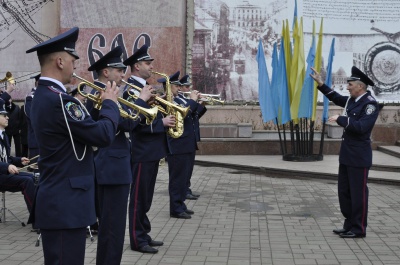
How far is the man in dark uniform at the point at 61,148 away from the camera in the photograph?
138 inches

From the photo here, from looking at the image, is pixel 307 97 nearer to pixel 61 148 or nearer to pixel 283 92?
pixel 283 92

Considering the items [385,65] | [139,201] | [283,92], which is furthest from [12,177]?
[385,65]

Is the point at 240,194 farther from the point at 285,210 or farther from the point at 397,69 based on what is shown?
the point at 397,69

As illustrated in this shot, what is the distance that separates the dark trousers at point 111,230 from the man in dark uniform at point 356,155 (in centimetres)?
305

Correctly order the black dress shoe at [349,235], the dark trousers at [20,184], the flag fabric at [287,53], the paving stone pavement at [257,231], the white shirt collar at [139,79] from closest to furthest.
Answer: the white shirt collar at [139,79] → the paving stone pavement at [257,231] → the black dress shoe at [349,235] → the dark trousers at [20,184] → the flag fabric at [287,53]

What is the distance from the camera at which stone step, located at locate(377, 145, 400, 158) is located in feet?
50.5

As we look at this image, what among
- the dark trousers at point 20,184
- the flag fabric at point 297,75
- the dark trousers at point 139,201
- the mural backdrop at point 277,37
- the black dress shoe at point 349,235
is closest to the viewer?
the dark trousers at point 139,201

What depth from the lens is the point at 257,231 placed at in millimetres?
7422

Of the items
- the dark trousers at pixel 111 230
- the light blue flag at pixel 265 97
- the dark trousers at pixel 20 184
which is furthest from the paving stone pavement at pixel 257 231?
the light blue flag at pixel 265 97

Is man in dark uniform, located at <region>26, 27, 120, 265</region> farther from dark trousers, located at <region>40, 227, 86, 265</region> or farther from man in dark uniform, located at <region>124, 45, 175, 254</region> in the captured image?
man in dark uniform, located at <region>124, 45, 175, 254</region>

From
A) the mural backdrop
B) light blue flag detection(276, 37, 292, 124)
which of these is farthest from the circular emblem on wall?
light blue flag detection(276, 37, 292, 124)

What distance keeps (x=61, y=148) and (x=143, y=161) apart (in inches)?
108

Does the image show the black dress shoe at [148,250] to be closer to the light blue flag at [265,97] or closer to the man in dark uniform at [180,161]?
the man in dark uniform at [180,161]

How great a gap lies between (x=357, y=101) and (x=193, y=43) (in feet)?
44.4
